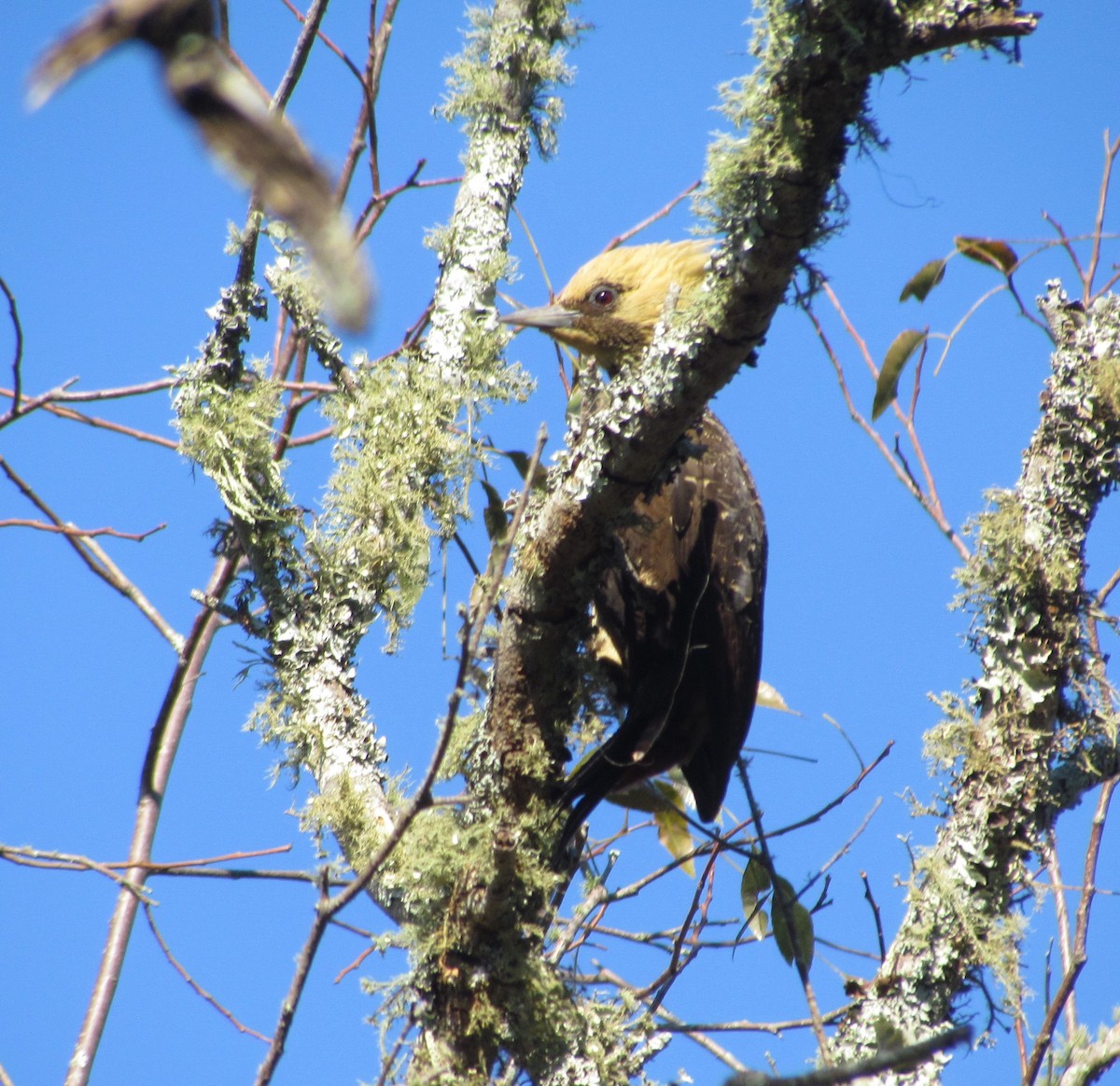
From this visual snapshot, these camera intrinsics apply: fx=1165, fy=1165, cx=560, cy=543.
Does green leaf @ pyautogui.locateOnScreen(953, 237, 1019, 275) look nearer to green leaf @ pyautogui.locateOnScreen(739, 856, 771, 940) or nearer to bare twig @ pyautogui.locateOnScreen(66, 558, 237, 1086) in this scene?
green leaf @ pyautogui.locateOnScreen(739, 856, 771, 940)

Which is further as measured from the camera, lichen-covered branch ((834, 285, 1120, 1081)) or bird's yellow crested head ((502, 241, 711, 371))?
bird's yellow crested head ((502, 241, 711, 371))

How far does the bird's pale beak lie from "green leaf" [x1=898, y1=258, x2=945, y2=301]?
88cm

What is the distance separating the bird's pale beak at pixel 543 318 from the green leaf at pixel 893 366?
0.86m

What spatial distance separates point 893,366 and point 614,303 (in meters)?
0.82

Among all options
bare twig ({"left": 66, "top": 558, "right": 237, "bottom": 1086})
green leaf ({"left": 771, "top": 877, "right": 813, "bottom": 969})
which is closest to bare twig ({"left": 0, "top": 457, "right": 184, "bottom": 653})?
bare twig ({"left": 66, "top": 558, "right": 237, "bottom": 1086})

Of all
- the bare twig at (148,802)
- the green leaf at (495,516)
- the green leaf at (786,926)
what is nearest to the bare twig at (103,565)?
the bare twig at (148,802)

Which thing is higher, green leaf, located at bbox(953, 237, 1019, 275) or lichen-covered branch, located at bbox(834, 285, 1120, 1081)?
green leaf, located at bbox(953, 237, 1019, 275)

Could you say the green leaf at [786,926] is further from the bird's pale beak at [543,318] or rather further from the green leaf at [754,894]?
the bird's pale beak at [543,318]

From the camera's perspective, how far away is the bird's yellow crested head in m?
3.24

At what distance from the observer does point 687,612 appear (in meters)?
2.89

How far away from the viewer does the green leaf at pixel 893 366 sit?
2871mm

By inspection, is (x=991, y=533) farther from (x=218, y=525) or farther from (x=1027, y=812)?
(x=218, y=525)

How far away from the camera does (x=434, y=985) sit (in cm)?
209

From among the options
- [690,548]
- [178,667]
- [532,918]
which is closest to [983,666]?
[690,548]
